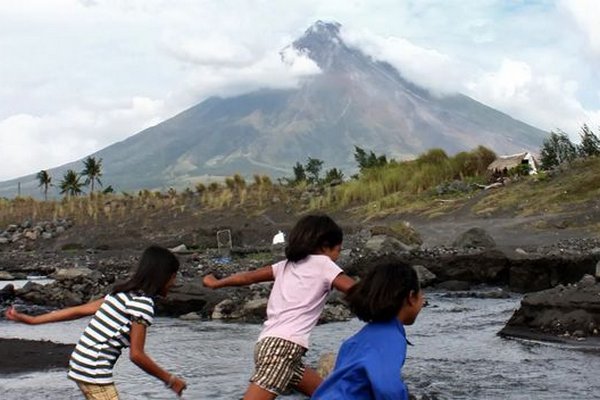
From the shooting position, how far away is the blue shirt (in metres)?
3.61

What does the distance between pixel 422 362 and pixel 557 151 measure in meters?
35.0

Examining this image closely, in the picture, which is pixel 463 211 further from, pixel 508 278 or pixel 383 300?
pixel 383 300

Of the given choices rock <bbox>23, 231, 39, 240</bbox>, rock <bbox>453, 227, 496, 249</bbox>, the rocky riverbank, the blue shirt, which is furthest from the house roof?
the blue shirt

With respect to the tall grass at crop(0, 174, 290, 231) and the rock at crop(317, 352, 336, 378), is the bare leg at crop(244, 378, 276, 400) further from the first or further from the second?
the tall grass at crop(0, 174, 290, 231)

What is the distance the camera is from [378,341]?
3793mm

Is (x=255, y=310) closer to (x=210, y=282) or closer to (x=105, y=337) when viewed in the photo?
(x=210, y=282)

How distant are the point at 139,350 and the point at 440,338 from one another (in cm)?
873

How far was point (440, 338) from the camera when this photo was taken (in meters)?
13.4

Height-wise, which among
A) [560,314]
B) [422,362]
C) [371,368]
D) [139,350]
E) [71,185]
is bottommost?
[422,362]

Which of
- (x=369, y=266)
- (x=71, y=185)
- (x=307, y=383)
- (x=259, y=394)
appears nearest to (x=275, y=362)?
(x=259, y=394)

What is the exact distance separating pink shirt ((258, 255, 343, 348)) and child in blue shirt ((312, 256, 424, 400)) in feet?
4.16

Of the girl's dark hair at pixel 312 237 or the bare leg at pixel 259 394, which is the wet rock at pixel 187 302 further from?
the girl's dark hair at pixel 312 237

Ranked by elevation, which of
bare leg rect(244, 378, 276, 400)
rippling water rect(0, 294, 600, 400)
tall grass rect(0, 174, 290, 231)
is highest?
tall grass rect(0, 174, 290, 231)

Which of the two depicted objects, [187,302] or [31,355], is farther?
[187,302]
